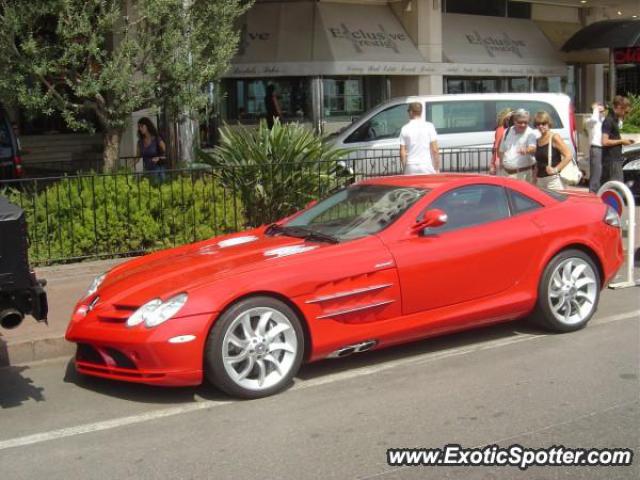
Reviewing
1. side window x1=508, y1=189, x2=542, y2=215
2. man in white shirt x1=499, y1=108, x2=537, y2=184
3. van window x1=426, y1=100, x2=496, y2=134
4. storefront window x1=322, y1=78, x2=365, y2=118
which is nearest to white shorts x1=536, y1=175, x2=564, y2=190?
man in white shirt x1=499, y1=108, x2=537, y2=184

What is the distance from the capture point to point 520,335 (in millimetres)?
6793

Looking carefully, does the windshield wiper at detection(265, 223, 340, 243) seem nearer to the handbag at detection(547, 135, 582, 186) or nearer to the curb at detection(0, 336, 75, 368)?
the curb at detection(0, 336, 75, 368)

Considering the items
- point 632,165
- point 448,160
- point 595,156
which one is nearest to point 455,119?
point 448,160

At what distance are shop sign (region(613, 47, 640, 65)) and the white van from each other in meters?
12.5

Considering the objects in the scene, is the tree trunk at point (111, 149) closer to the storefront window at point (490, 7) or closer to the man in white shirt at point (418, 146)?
the man in white shirt at point (418, 146)

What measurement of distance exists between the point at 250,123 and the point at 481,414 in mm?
17347

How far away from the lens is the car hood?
548 cm

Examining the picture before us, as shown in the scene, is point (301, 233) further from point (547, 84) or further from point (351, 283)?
point (547, 84)

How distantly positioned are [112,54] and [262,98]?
12.2 meters

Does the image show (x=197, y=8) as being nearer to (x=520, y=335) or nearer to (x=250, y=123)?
(x=520, y=335)

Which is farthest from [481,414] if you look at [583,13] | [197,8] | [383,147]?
[583,13]

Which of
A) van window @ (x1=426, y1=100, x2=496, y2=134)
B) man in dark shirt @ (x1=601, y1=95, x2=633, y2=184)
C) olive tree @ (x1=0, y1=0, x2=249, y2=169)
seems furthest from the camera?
van window @ (x1=426, y1=100, x2=496, y2=134)

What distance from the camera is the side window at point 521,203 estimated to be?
21.9 ft

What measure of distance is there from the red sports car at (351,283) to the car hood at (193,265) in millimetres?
16
